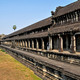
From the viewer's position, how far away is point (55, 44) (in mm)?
15438

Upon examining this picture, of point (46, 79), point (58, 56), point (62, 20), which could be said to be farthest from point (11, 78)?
point (62, 20)

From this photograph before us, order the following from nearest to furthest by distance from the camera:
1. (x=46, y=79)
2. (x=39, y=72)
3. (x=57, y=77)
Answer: (x=57, y=77), (x=46, y=79), (x=39, y=72)

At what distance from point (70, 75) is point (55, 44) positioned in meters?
8.85

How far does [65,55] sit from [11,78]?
6.67 m

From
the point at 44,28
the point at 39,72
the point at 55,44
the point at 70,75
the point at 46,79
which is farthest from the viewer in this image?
the point at 44,28

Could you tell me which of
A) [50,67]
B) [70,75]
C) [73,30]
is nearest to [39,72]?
[50,67]

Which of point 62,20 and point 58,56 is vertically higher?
point 62,20

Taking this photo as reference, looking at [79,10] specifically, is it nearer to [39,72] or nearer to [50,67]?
[50,67]

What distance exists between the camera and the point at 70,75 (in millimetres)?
6777

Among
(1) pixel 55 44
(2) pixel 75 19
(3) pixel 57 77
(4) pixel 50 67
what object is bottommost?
(3) pixel 57 77

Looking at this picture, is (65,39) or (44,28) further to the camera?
(44,28)

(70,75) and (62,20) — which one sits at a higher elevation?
(62,20)

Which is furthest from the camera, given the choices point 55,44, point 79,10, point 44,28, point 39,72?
point 44,28

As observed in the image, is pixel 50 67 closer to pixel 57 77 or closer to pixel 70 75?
pixel 57 77
